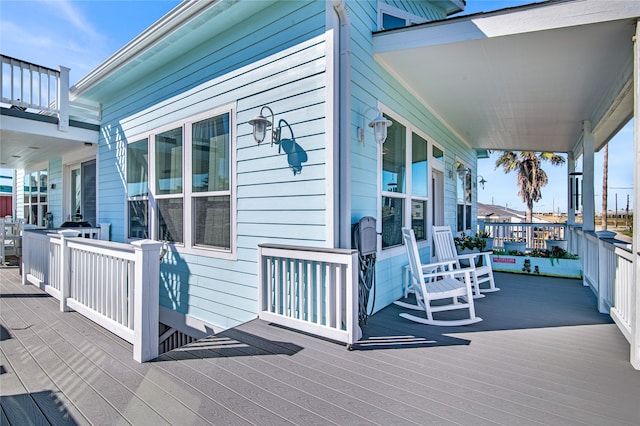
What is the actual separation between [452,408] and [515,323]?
192 cm

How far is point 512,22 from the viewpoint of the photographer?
2.90 meters

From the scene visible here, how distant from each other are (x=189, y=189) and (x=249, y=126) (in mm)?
1376

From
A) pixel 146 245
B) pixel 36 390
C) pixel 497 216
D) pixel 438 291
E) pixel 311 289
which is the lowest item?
pixel 36 390

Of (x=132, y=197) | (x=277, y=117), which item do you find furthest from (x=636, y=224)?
(x=132, y=197)

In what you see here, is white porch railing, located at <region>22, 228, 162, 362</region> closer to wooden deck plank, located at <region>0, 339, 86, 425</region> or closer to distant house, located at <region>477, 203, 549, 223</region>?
wooden deck plank, located at <region>0, 339, 86, 425</region>

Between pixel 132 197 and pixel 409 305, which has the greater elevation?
pixel 132 197

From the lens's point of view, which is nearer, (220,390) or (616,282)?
(220,390)

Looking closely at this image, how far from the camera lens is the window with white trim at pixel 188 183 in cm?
407

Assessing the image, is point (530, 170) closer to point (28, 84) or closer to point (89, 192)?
point (89, 192)

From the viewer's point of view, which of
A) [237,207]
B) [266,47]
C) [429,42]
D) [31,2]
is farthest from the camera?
[31,2]

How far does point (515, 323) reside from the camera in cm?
330

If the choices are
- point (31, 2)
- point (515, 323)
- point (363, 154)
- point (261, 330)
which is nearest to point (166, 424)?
point (261, 330)

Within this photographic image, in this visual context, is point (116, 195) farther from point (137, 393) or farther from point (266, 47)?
point (137, 393)

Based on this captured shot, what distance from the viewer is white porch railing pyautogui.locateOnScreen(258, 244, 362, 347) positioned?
266 cm
